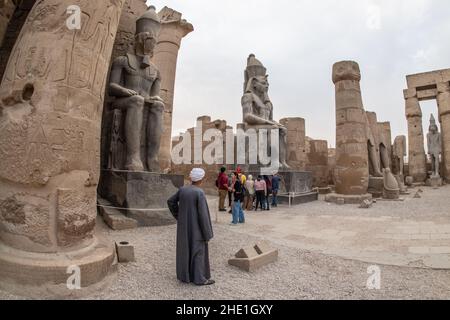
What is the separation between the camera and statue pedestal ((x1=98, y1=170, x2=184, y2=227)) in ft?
16.2

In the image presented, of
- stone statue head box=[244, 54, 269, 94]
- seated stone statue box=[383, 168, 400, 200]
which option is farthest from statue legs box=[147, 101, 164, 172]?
seated stone statue box=[383, 168, 400, 200]

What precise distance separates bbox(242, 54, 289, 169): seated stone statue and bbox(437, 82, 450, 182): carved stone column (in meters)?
15.1

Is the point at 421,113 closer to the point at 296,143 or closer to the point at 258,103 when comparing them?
the point at 296,143

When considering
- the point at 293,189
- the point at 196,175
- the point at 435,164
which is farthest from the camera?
the point at 435,164

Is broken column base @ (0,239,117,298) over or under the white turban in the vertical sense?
under

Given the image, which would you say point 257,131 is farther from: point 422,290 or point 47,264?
point 47,264

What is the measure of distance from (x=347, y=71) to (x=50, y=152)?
35.3 feet

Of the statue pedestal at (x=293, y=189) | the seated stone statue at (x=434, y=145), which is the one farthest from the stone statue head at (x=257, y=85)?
the seated stone statue at (x=434, y=145)

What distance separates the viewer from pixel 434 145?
20.6 meters

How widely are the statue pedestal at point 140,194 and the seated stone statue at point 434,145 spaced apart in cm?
2082

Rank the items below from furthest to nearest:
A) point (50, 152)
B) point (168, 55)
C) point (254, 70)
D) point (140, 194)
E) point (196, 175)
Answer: point (168, 55) < point (254, 70) < point (140, 194) < point (196, 175) < point (50, 152)

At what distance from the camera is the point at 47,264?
2.51m

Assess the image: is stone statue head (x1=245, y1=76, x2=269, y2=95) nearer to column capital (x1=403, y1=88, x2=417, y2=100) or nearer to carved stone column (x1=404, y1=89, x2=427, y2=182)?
carved stone column (x1=404, y1=89, x2=427, y2=182)

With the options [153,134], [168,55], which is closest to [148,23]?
[153,134]
